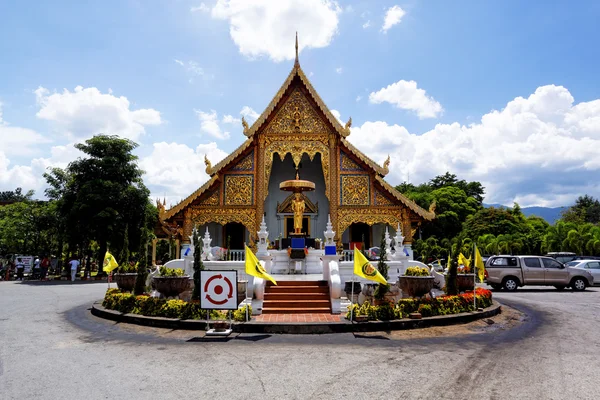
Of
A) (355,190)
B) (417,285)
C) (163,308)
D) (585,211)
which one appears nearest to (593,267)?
(355,190)

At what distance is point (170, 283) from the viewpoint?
11.1 meters

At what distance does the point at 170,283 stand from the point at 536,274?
15.5 meters

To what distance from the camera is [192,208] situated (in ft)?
63.5

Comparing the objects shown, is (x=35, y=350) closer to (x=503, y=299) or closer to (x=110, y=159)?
(x=503, y=299)

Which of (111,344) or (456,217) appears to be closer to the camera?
(111,344)

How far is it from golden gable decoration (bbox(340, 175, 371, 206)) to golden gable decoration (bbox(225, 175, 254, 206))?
167 inches

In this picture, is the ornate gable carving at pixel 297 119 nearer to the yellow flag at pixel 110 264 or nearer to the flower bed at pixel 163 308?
the yellow flag at pixel 110 264

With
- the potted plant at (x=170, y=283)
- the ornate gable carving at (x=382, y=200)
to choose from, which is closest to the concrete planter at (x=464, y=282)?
the ornate gable carving at (x=382, y=200)

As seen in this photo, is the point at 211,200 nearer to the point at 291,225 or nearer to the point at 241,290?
the point at 291,225

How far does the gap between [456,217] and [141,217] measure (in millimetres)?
37937

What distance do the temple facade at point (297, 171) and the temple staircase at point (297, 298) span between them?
706 cm

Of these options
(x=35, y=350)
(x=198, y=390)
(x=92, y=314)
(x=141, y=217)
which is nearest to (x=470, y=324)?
(x=198, y=390)

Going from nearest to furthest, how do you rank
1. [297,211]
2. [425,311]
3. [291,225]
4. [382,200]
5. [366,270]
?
[366,270] < [425,311] < [297,211] < [382,200] < [291,225]

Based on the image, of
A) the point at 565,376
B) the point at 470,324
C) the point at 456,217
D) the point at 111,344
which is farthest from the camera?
the point at 456,217
